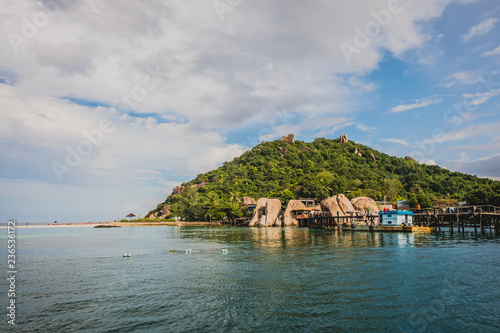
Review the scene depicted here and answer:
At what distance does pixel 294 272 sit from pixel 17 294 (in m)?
17.1

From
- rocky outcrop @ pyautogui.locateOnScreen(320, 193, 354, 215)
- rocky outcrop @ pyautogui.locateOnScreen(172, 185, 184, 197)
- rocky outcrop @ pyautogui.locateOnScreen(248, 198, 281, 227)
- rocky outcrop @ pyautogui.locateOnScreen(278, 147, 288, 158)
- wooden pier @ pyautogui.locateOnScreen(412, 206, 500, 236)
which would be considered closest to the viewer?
wooden pier @ pyautogui.locateOnScreen(412, 206, 500, 236)

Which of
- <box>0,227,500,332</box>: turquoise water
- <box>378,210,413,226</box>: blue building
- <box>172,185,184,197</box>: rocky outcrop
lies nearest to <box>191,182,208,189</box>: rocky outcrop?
<box>172,185,184,197</box>: rocky outcrop

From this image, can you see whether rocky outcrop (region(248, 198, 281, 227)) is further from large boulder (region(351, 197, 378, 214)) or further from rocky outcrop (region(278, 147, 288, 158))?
rocky outcrop (region(278, 147, 288, 158))

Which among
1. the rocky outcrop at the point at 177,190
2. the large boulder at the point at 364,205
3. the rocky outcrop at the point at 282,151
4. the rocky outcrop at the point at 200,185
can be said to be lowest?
the large boulder at the point at 364,205

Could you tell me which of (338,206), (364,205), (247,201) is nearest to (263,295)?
(338,206)

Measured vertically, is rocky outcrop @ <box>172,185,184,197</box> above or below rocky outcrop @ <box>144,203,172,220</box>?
above

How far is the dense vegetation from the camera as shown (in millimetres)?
115875

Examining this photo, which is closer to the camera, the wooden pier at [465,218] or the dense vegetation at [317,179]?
the wooden pier at [465,218]

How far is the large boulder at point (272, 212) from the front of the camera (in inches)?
3787

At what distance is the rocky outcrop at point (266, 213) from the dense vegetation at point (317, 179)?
15.8 meters

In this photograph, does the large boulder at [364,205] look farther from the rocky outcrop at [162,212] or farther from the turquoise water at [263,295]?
the rocky outcrop at [162,212]

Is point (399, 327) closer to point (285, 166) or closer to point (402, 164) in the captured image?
point (285, 166)

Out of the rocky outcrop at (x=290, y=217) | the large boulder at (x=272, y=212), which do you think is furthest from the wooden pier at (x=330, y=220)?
the large boulder at (x=272, y=212)

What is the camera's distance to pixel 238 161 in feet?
578
